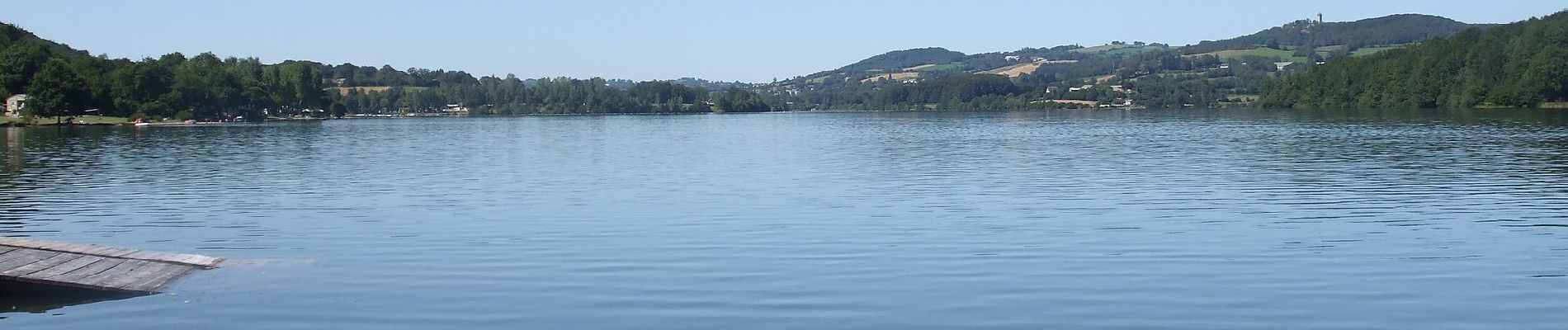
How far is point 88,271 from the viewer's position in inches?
615

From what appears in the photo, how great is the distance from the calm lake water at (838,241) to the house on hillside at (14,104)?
316 ft

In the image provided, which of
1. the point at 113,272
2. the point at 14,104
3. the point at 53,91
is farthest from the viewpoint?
the point at 14,104

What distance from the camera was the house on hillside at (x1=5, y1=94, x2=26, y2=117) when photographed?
12719 centimetres

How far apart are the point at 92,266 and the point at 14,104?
130 meters

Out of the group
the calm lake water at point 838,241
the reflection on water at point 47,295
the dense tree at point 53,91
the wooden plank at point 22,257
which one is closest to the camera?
the calm lake water at point 838,241

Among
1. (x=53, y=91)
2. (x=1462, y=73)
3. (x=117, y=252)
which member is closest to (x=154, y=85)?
(x=53, y=91)

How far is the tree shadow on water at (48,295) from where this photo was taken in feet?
48.6

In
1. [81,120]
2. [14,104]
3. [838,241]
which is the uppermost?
[14,104]

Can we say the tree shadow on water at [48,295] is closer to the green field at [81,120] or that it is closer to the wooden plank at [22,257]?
the wooden plank at [22,257]

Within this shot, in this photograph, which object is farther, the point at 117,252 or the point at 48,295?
the point at 117,252

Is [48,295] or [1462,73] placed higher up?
[1462,73]

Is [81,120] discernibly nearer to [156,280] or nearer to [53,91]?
[53,91]

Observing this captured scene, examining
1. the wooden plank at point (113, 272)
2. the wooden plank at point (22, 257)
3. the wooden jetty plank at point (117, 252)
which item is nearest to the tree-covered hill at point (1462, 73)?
the wooden jetty plank at point (117, 252)

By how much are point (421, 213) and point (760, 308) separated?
13.3 metres
